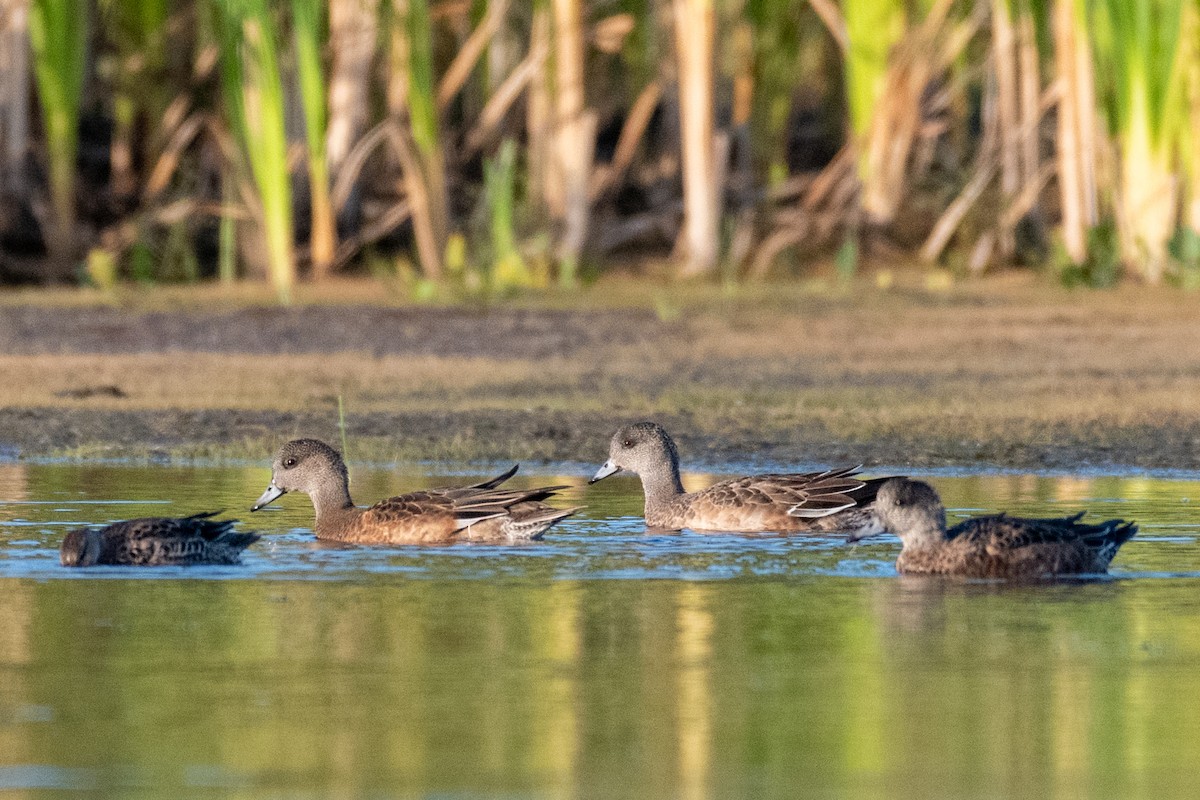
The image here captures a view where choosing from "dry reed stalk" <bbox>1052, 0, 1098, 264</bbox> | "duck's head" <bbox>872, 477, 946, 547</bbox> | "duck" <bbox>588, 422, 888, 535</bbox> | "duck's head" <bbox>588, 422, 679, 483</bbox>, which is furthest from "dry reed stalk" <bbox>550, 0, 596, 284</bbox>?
"duck's head" <bbox>872, 477, 946, 547</bbox>

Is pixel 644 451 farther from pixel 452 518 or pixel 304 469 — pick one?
pixel 304 469

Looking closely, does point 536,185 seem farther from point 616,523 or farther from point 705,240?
point 616,523

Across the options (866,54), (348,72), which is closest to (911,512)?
(866,54)

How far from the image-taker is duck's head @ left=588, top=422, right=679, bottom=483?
29.2 ft

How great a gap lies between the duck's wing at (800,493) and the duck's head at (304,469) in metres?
1.32

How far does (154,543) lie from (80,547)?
23 centimetres

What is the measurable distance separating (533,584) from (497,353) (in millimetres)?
6652

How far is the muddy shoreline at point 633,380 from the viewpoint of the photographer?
35.3 ft

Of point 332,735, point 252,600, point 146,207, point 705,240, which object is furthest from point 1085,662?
point 146,207

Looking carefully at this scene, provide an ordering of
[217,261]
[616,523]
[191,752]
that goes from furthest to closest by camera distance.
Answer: [217,261] < [616,523] < [191,752]

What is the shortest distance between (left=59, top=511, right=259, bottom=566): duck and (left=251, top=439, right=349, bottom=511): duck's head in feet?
3.37

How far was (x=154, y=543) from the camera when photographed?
750cm

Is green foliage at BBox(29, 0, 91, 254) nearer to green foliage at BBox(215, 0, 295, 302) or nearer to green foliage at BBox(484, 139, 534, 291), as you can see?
green foliage at BBox(215, 0, 295, 302)

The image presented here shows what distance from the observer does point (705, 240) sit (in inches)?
650
